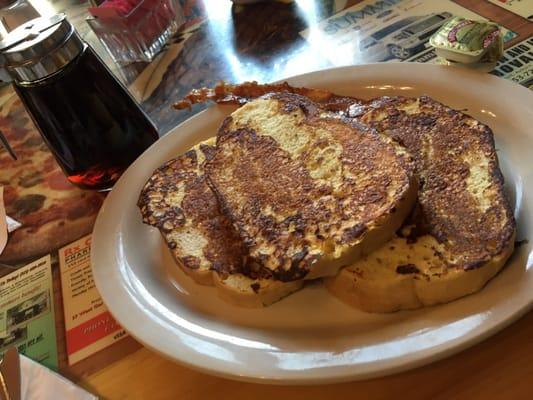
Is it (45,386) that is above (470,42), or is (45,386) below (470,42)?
below

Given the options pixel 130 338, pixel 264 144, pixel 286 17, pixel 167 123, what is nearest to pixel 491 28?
pixel 264 144

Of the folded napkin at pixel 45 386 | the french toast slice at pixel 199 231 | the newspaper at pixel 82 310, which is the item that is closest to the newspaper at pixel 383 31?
the french toast slice at pixel 199 231

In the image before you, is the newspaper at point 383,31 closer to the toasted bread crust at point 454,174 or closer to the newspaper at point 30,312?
the toasted bread crust at point 454,174

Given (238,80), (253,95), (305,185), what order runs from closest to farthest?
1. (305,185)
2. (253,95)
3. (238,80)

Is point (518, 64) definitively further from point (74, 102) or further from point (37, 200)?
point (37, 200)

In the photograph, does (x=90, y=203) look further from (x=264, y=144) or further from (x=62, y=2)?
(x=62, y=2)

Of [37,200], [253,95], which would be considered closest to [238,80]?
[253,95]
